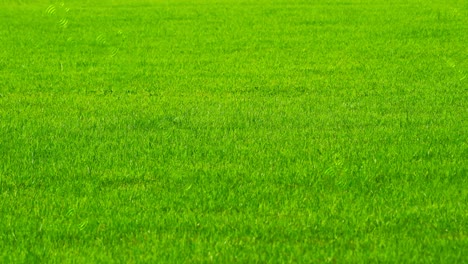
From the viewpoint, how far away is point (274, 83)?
534 inches

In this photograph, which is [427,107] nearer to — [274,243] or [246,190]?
[246,190]

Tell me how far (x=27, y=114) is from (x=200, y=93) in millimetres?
2627

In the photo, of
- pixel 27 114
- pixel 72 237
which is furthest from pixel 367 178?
pixel 27 114

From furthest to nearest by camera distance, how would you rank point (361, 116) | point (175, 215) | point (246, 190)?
point (361, 116) → point (246, 190) → point (175, 215)

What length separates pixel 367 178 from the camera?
8141 mm

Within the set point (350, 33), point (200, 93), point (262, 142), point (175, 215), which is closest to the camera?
point (175, 215)

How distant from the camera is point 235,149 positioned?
30.4ft

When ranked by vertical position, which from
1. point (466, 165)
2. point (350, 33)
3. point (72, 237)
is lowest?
point (350, 33)

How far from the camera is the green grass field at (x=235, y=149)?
21.8ft

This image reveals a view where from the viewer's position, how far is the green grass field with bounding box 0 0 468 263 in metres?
6.66

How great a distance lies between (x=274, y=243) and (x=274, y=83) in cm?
719

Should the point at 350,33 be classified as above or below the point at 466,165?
below

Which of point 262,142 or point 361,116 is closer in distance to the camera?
point 262,142

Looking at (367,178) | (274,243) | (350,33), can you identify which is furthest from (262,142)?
(350,33)
